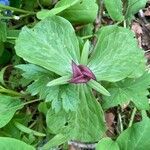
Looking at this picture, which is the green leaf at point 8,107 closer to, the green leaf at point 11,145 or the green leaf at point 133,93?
the green leaf at point 11,145

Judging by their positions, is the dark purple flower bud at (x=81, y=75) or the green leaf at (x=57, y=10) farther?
the green leaf at (x=57, y=10)

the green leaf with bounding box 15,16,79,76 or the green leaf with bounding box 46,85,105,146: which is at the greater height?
the green leaf with bounding box 15,16,79,76

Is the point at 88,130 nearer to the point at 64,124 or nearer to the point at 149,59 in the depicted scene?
the point at 64,124

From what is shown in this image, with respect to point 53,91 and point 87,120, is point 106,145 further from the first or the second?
point 53,91

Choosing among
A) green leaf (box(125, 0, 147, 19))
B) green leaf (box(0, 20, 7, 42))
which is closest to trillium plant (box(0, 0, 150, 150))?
green leaf (box(0, 20, 7, 42))

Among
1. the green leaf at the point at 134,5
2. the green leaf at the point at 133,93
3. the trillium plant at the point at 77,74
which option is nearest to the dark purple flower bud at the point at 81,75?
the trillium plant at the point at 77,74

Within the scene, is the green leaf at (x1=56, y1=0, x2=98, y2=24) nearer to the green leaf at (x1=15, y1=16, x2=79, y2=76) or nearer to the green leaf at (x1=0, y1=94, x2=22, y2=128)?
the green leaf at (x1=15, y1=16, x2=79, y2=76)

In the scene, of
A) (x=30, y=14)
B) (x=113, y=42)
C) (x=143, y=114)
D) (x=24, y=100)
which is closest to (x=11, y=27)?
(x=30, y=14)

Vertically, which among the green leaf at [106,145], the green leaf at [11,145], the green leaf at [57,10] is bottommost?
the green leaf at [106,145]
